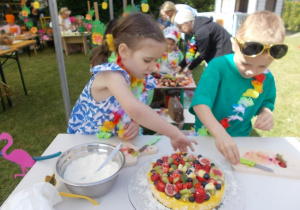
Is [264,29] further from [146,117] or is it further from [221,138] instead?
[146,117]

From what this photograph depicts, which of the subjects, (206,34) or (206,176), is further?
(206,34)

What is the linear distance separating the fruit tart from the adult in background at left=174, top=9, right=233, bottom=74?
7.52 feet

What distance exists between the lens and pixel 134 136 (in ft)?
3.99

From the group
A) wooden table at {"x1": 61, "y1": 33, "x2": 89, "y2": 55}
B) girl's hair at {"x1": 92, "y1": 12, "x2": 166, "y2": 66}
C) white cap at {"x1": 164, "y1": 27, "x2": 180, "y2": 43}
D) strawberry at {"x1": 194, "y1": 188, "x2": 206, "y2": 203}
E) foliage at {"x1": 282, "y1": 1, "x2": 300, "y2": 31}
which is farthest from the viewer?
foliage at {"x1": 282, "y1": 1, "x2": 300, "y2": 31}

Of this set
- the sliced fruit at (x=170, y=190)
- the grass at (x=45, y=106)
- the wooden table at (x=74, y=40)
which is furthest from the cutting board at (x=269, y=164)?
the wooden table at (x=74, y=40)

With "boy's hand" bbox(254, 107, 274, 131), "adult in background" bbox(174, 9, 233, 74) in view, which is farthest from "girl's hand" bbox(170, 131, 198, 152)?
"adult in background" bbox(174, 9, 233, 74)

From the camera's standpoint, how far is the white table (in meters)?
0.81

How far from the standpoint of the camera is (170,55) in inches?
151

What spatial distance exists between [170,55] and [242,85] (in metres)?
2.61

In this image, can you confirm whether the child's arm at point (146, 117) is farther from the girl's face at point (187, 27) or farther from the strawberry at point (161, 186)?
the girl's face at point (187, 27)

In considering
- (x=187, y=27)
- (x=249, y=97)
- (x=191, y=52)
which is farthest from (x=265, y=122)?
(x=191, y=52)

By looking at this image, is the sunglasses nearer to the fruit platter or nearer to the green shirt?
the green shirt

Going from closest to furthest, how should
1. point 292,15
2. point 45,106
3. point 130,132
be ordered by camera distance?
point 130,132 < point 45,106 < point 292,15

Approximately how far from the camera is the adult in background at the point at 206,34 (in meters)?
2.95
